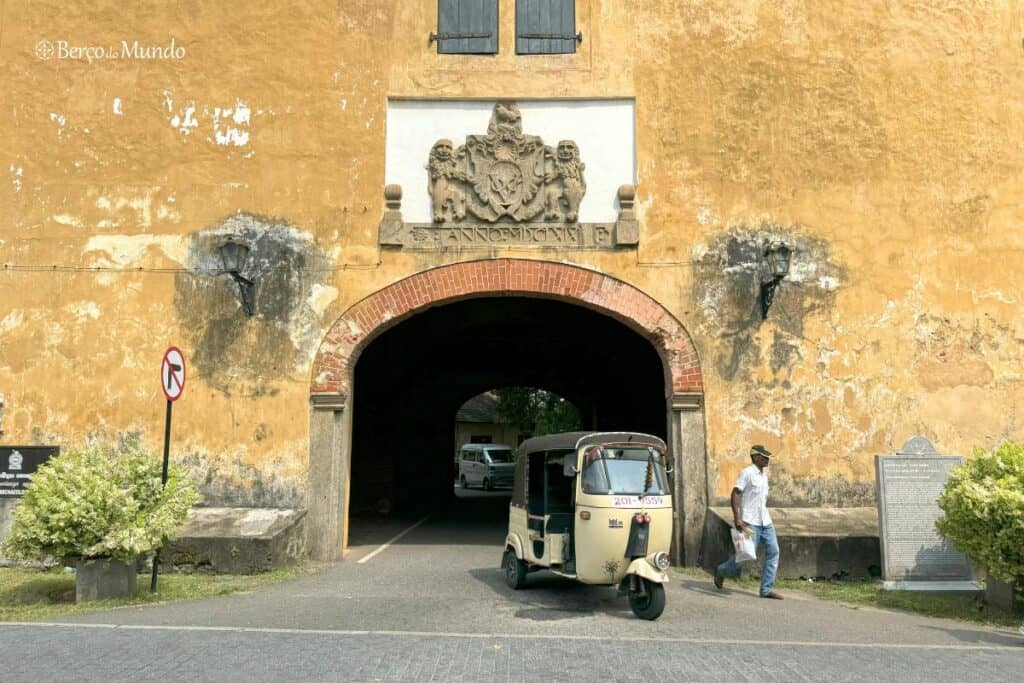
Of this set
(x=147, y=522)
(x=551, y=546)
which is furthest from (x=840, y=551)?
(x=147, y=522)

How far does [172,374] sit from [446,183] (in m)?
4.10

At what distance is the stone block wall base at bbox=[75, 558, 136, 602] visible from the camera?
826 centimetres

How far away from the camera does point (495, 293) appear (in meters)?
10.9

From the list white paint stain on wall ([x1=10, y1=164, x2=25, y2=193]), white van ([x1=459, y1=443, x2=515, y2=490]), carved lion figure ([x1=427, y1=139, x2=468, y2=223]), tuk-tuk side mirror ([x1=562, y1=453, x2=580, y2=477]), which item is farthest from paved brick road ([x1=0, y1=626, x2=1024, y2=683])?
white van ([x1=459, y1=443, x2=515, y2=490])

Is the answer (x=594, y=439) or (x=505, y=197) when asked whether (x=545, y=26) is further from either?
(x=594, y=439)

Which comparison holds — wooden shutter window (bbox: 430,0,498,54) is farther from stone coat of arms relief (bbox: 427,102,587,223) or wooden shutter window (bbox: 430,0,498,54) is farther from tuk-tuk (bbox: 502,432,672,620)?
tuk-tuk (bbox: 502,432,672,620)

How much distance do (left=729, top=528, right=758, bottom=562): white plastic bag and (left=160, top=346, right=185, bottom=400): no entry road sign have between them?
19.0ft

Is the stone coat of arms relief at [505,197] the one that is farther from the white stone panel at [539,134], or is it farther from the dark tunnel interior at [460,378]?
the dark tunnel interior at [460,378]

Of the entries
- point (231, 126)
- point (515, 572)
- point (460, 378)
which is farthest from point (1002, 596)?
point (460, 378)

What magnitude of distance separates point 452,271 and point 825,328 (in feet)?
15.2

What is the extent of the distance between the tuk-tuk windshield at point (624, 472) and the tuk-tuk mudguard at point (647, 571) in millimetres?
606

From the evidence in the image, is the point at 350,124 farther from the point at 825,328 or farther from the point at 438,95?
the point at 825,328

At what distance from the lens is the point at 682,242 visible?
35.7ft

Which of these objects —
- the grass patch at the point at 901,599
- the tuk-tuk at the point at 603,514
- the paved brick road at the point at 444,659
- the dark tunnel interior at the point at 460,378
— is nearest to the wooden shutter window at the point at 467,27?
the dark tunnel interior at the point at 460,378
